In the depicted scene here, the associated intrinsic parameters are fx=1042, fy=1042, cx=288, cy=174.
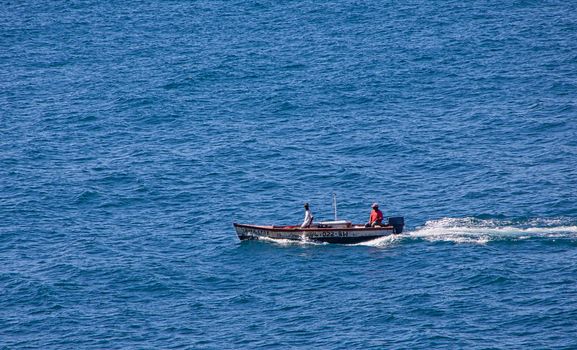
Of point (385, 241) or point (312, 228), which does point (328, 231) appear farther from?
point (385, 241)

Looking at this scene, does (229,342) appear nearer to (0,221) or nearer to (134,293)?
(134,293)

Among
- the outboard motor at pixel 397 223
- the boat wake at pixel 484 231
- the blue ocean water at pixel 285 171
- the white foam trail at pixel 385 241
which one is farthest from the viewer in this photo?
the white foam trail at pixel 385 241

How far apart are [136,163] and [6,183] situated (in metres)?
10.8

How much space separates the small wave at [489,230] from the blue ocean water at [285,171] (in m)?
0.17

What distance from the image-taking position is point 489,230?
70.4 m

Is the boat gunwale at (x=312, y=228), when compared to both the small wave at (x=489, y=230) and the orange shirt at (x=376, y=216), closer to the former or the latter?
the orange shirt at (x=376, y=216)

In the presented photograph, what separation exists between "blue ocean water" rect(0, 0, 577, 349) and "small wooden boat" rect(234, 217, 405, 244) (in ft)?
2.33

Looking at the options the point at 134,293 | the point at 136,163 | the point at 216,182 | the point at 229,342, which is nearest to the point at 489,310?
the point at 229,342

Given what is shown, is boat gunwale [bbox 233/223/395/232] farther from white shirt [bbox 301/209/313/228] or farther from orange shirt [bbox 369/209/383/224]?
orange shirt [bbox 369/209/383/224]

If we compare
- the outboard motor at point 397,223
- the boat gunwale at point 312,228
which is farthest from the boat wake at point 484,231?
the boat gunwale at point 312,228

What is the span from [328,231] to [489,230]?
35.9 ft

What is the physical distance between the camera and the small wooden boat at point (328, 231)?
2808 inches

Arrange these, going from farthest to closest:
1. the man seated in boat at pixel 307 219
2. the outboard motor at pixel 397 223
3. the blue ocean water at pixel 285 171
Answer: the man seated in boat at pixel 307 219 < the outboard motor at pixel 397 223 < the blue ocean water at pixel 285 171

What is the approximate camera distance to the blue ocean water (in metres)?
62.3
